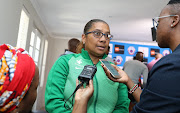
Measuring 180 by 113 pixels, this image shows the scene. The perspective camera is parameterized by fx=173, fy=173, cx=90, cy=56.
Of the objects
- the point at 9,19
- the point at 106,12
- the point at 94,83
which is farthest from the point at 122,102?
the point at 106,12

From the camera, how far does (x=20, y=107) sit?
0.66 m

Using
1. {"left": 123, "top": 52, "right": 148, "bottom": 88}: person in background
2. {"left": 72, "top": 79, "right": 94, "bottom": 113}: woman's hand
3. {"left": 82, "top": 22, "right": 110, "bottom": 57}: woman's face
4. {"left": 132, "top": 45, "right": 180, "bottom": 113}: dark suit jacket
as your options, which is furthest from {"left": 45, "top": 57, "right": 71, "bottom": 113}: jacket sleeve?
{"left": 123, "top": 52, "right": 148, "bottom": 88}: person in background

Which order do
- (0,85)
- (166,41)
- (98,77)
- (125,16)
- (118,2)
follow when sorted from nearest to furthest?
1. (0,85)
2. (166,41)
3. (98,77)
4. (118,2)
5. (125,16)

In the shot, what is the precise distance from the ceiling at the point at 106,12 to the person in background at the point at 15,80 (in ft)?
11.3

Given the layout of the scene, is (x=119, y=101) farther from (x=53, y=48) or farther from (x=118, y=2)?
(x=53, y=48)

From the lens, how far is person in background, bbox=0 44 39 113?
23.1 inches

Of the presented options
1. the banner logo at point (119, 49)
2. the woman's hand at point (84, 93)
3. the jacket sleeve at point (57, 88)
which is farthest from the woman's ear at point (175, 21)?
the banner logo at point (119, 49)

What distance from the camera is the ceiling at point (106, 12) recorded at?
12.8 feet

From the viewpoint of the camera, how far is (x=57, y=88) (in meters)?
1.00

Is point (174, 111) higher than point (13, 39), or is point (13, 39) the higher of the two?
point (13, 39)

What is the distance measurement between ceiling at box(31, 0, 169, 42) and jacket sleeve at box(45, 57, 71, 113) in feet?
10.1

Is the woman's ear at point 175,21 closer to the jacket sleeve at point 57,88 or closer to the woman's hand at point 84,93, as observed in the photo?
the woman's hand at point 84,93

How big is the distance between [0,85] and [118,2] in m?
3.59

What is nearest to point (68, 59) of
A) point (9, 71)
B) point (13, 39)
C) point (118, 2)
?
point (9, 71)
